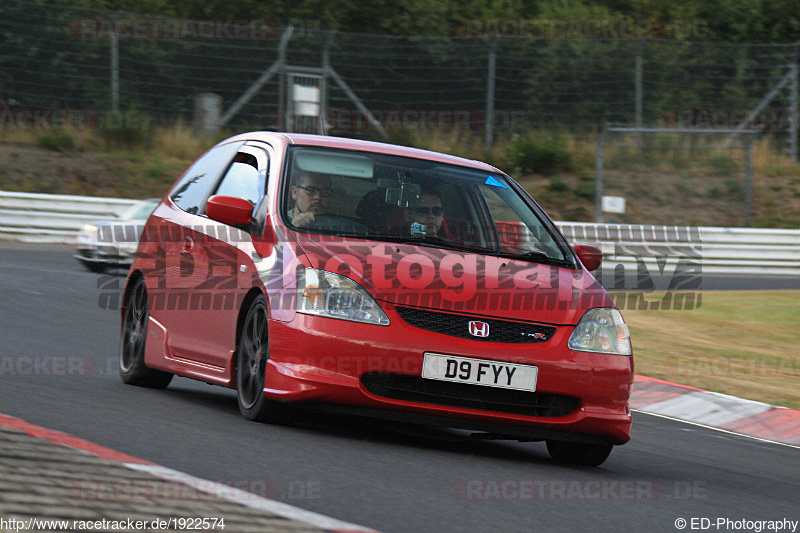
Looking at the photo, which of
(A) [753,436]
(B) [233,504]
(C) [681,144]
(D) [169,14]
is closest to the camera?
(B) [233,504]

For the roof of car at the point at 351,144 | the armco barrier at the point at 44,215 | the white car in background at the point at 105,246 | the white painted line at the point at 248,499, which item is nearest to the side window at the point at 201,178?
the roof of car at the point at 351,144

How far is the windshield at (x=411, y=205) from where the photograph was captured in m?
7.11

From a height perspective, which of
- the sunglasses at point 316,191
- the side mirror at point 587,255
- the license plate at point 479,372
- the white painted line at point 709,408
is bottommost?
the white painted line at point 709,408

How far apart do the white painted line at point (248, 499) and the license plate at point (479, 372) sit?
162 centimetres

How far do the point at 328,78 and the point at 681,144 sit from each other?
8.12 m

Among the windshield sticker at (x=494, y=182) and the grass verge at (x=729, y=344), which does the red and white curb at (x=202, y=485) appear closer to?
the windshield sticker at (x=494, y=182)

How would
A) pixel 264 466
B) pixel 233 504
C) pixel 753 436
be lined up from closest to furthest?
pixel 233 504 < pixel 264 466 < pixel 753 436

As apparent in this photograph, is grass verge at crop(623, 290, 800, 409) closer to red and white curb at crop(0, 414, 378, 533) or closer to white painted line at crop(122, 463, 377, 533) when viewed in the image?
red and white curb at crop(0, 414, 378, 533)

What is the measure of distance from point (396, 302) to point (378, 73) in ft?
67.7

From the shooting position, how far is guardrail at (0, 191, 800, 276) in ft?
78.6

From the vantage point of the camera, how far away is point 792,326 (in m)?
16.9

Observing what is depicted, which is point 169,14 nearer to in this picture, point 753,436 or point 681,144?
point 681,144

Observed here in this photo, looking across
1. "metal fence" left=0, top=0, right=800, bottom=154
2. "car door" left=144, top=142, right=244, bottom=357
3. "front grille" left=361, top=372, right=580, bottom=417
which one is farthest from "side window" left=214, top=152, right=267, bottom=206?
"metal fence" left=0, top=0, right=800, bottom=154

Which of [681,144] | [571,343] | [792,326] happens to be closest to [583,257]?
[571,343]
